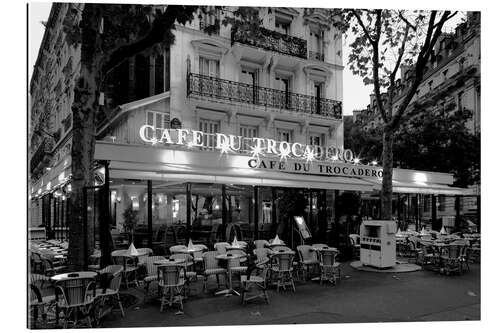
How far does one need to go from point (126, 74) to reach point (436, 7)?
10.9 m

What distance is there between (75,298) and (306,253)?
5.16 m

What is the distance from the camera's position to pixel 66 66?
12.2m

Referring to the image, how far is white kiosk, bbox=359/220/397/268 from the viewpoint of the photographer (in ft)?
32.1

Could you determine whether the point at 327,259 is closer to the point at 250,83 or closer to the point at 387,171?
the point at 387,171

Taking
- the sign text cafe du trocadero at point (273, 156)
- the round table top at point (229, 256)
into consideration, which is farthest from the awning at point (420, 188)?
the round table top at point (229, 256)

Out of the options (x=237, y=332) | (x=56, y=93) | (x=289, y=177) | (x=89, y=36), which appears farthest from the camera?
(x=56, y=93)

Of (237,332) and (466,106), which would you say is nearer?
(237,332)

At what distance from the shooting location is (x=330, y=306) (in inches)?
269

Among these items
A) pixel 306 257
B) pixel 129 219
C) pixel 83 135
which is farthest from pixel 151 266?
pixel 129 219

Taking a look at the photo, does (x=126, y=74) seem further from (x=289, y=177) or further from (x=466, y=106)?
(x=466, y=106)

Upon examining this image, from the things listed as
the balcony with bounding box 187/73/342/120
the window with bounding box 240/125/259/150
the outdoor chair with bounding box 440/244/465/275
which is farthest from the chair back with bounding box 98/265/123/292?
the window with bounding box 240/125/259/150

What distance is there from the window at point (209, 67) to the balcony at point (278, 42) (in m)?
0.98

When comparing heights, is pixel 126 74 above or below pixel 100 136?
above
